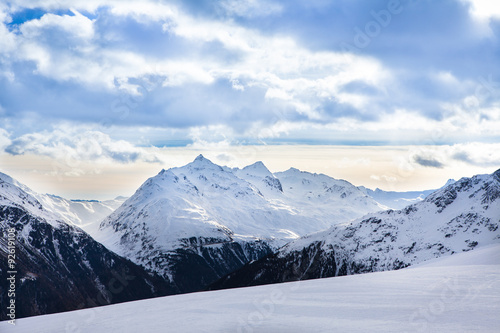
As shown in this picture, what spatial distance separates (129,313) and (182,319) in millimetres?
6802

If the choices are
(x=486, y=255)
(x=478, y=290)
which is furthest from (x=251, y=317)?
(x=486, y=255)

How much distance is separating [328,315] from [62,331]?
18.8 meters

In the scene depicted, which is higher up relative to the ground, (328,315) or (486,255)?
(328,315)

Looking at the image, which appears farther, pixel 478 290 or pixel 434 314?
pixel 478 290

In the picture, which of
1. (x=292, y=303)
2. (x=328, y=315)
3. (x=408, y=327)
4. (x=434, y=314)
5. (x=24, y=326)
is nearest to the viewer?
(x=408, y=327)

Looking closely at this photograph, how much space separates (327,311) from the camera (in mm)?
26281

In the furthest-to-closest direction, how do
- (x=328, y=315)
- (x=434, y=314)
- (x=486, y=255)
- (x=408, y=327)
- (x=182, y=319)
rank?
(x=486, y=255) < (x=182, y=319) < (x=328, y=315) < (x=434, y=314) < (x=408, y=327)

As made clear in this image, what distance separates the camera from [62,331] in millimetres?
28188

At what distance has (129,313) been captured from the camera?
31.8 m

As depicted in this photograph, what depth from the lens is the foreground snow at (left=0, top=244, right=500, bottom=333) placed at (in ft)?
73.5

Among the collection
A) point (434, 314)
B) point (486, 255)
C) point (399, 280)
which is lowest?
point (486, 255)

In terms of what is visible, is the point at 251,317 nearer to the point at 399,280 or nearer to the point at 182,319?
the point at 182,319

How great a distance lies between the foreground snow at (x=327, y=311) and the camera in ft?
73.5

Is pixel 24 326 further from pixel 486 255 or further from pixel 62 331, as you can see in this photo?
pixel 486 255
